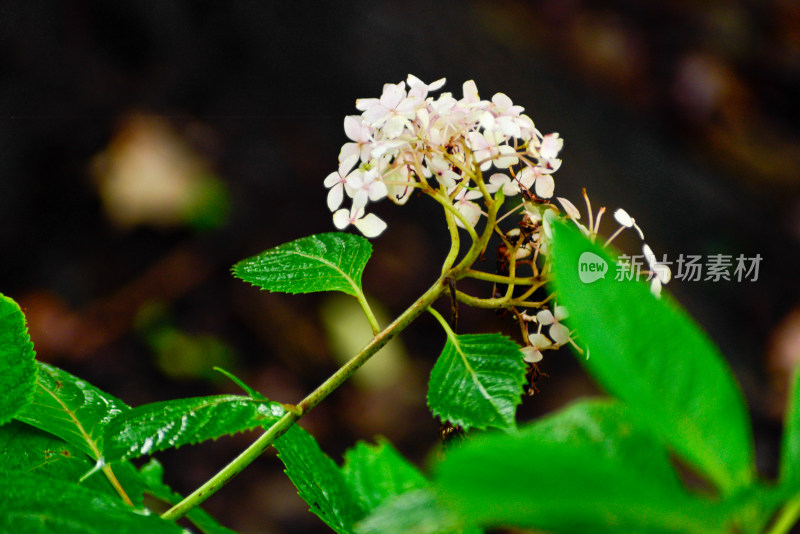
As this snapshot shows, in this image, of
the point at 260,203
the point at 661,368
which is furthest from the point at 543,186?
the point at 260,203

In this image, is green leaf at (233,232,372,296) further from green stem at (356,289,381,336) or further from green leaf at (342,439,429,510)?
green leaf at (342,439,429,510)

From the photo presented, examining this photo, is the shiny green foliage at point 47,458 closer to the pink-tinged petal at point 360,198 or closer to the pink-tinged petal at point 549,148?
the pink-tinged petal at point 360,198

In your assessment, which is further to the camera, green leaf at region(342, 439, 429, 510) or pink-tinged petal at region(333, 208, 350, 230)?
green leaf at region(342, 439, 429, 510)

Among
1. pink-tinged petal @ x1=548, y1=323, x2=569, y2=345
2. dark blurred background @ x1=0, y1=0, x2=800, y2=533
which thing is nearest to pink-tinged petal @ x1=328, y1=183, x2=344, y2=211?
pink-tinged petal @ x1=548, y1=323, x2=569, y2=345

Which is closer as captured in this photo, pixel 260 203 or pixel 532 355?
pixel 532 355


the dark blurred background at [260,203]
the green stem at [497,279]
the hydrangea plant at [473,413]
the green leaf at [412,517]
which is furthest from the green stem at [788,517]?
the dark blurred background at [260,203]

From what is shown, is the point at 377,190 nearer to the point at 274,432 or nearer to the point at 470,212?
the point at 470,212

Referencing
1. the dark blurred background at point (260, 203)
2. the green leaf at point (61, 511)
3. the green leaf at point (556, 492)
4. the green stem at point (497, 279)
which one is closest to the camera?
the green leaf at point (556, 492)
